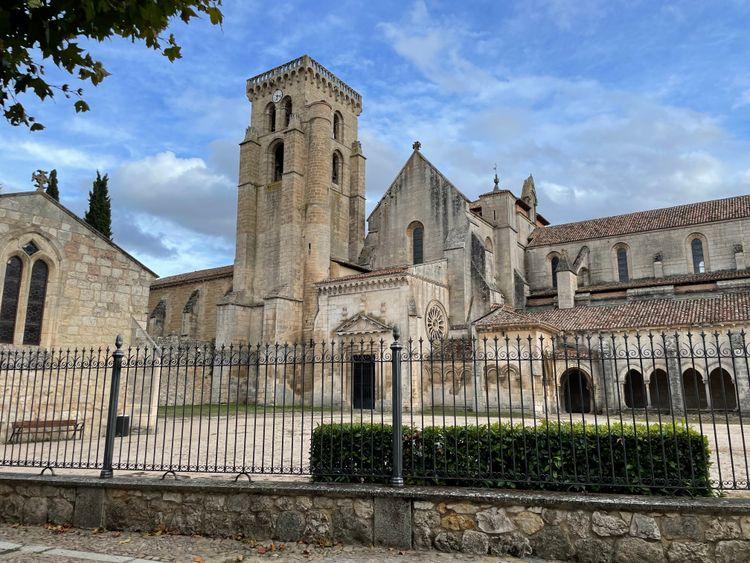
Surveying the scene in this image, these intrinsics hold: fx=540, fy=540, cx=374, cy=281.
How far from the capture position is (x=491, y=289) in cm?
2859

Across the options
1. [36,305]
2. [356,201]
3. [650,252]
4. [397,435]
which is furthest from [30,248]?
[650,252]

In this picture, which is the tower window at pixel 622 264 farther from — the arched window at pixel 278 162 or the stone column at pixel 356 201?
the arched window at pixel 278 162

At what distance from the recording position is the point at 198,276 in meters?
38.6

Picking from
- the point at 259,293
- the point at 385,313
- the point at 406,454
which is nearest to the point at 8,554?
the point at 406,454

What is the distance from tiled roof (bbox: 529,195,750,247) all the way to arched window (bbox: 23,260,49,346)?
97.6 feet

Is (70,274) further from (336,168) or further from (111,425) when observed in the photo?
(336,168)

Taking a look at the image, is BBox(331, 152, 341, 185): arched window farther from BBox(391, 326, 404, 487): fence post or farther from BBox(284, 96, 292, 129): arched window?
BBox(391, 326, 404, 487): fence post

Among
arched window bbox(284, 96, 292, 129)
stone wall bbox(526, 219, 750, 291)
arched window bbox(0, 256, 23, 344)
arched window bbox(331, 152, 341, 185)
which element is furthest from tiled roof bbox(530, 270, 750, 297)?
arched window bbox(0, 256, 23, 344)

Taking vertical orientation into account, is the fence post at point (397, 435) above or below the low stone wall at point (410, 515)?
above

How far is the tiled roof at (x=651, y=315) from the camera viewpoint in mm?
21891

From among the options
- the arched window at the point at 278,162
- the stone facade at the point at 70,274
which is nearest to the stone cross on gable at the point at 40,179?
the stone facade at the point at 70,274

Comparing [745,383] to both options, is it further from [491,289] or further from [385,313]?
[385,313]

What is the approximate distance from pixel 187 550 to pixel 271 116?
115ft

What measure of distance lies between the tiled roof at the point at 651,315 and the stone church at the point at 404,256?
13 centimetres
